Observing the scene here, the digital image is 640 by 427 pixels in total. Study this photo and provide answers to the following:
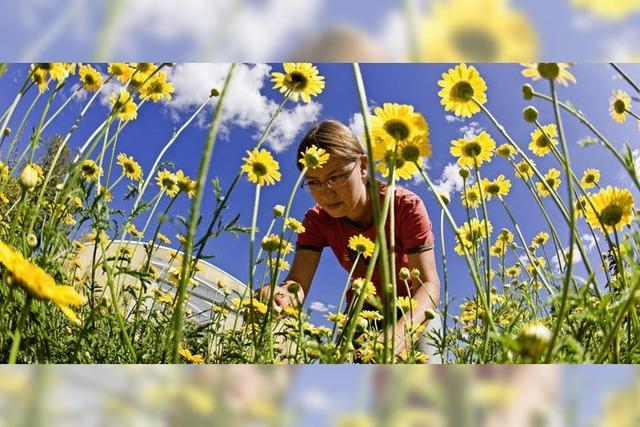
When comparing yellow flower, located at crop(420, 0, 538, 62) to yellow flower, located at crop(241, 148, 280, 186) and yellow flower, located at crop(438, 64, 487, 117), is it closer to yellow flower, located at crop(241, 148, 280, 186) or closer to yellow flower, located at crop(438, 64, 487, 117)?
yellow flower, located at crop(438, 64, 487, 117)

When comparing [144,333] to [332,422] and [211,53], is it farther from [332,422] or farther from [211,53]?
[332,422]

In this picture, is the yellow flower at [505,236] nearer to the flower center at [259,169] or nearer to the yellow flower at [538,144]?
the yellow flower at [538,144]

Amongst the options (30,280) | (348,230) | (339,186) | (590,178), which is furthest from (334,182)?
(30,280)

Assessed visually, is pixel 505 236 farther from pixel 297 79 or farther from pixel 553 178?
pixel 297 79

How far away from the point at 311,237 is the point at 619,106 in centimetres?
54

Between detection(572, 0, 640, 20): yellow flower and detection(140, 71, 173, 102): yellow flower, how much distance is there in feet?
2.00

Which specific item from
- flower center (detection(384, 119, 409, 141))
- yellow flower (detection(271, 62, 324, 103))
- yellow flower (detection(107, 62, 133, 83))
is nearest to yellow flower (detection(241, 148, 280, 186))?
yellow flower (detection(271, 62, 324, 103))

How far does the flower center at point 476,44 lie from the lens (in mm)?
637

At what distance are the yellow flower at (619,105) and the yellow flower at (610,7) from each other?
1.09ft

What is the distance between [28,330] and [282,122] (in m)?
0.52

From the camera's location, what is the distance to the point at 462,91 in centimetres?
80

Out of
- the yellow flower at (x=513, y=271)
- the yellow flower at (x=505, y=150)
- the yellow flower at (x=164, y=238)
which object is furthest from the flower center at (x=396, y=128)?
the yellow flower at (x=513, y=271)

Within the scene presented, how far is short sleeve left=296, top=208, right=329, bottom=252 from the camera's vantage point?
106cm

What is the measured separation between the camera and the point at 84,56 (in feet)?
2.21
